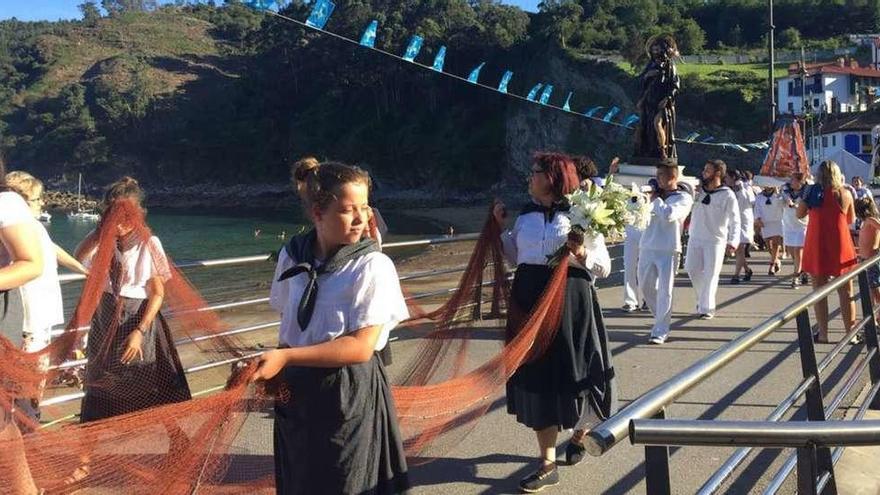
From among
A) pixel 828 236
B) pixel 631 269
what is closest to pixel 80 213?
pixel 631 269

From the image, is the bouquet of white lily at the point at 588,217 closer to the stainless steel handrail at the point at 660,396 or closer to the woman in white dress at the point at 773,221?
the stainless steel handrail at the point at 660,396

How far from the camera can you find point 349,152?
92.4m

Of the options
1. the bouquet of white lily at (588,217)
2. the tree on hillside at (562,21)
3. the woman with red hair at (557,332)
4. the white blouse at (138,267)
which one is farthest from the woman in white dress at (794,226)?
the tree on hillside at (562,21)

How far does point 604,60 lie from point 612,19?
12489 mm

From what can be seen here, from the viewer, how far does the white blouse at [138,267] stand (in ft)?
14.3

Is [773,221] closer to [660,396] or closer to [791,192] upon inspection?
[791,192]

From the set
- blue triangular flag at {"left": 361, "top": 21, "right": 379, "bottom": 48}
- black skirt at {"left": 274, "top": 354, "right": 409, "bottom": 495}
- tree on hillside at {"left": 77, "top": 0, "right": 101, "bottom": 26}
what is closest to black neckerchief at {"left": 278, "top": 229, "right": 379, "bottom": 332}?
black skirt at {"left": 274, "top": 354, "right": 409, "bottom": 495}

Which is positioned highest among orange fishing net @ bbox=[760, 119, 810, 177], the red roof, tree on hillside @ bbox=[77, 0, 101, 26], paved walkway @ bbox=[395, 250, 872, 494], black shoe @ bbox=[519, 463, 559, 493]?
tree on hillside @ bbox=[77, 0, 101, 26]

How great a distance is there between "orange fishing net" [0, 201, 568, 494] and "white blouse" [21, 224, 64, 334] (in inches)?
4.4

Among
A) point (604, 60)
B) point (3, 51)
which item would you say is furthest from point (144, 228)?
point (3, 51)

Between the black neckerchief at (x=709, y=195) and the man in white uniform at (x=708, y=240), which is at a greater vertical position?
the black neckerchief at (x=709, y=195)

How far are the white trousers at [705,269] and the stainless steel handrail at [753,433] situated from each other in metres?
7.66

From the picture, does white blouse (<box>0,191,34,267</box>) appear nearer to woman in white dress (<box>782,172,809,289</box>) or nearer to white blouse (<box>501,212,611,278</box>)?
white blouse (<box>501,212,611,278</box>)

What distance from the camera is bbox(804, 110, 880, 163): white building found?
59.6m
